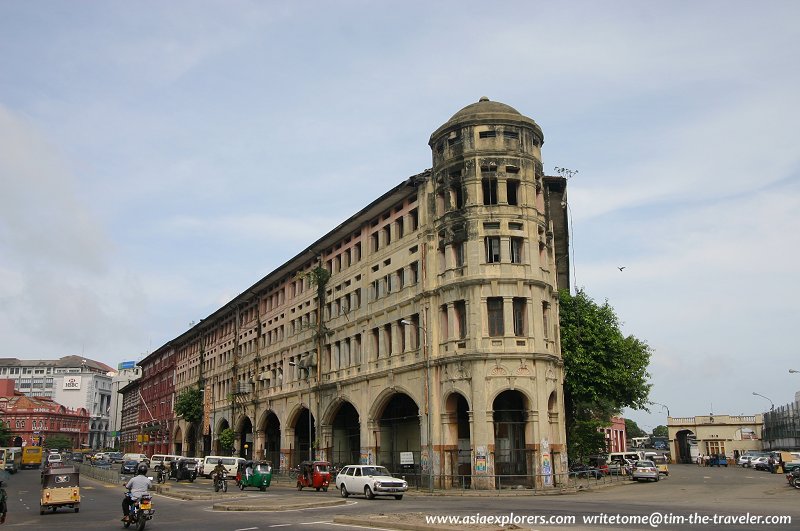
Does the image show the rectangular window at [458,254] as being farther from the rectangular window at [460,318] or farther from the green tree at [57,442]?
the green tree at [57,442]

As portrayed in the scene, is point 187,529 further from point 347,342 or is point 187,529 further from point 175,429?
point 175,429

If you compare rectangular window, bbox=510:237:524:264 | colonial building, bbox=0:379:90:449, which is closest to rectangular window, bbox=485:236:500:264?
rectangular window, bbox=510:237:524:264

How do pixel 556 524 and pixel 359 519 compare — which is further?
→ pixel 359 519

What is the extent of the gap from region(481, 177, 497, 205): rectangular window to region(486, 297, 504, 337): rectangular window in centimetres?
647

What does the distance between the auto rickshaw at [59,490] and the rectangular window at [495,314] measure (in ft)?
81.7

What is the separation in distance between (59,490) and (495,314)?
85.8ft

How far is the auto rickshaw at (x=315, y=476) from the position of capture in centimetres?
4528

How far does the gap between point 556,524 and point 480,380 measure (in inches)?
914

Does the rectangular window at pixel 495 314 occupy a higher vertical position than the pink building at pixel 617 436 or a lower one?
higher

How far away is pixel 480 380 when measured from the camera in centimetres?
4425

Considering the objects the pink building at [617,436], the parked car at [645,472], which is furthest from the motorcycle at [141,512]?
the pink building at [617,436]

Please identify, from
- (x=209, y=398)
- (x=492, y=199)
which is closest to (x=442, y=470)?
(x=492, y=199)

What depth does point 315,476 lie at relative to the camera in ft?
149

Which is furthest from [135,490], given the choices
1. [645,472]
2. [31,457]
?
[31,457]
